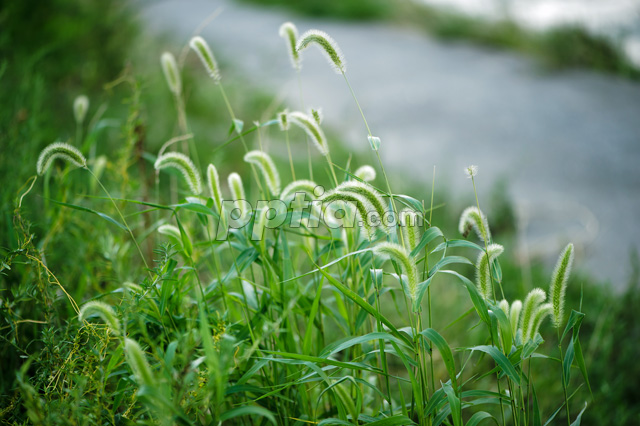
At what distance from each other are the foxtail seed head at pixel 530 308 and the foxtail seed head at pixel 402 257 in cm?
21

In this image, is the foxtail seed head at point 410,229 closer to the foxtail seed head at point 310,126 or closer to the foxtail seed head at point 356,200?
the foxtail seed head at point 356,200

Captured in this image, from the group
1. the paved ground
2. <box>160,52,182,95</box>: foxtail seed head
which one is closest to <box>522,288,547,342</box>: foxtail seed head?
<box>160,52,182,95</box>: foxtail seed head

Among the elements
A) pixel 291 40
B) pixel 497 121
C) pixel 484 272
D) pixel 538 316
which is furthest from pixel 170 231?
pixel 497 121

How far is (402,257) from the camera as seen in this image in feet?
2.53

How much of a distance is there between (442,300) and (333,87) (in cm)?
303

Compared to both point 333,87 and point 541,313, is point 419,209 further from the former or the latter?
point 333,87

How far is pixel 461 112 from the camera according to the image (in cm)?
404

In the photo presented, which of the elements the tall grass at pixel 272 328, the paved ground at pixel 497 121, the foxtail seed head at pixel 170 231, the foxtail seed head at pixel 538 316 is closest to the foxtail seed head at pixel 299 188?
the tall grass at pixel 272 328

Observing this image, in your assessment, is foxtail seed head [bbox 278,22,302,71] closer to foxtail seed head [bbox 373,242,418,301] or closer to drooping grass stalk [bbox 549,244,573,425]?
foxtail seed head [bbox 373,242,418,301]

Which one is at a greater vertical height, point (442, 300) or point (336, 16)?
point (336, 16)

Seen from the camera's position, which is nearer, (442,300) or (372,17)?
(442,300)

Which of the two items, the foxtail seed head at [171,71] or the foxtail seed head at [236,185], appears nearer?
the foxtail seed head at [236,185]

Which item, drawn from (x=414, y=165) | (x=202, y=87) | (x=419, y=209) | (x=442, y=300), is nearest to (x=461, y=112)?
(x=414, y=165)

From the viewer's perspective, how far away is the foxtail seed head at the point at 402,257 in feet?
2.50
